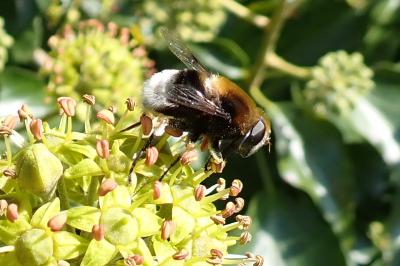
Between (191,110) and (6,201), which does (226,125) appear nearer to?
(191,110)

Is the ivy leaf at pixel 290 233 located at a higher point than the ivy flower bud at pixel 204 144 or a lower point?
lower

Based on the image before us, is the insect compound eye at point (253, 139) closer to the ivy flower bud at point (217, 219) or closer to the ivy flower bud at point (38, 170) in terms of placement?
the ivy flower bud at point (217, 219)

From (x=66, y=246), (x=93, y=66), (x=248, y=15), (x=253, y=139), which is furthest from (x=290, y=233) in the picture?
(x=66, y=246)

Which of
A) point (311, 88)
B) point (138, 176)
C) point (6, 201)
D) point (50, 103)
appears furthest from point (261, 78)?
point (6, 201)

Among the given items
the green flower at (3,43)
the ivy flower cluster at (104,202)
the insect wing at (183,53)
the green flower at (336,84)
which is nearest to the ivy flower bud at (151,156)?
the ivy flower cluster at (104,202)

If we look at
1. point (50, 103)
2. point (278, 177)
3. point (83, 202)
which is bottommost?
point (278, 177)

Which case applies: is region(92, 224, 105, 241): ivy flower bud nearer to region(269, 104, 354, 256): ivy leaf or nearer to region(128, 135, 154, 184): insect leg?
region(128, 135, 154, 184): insect leg
